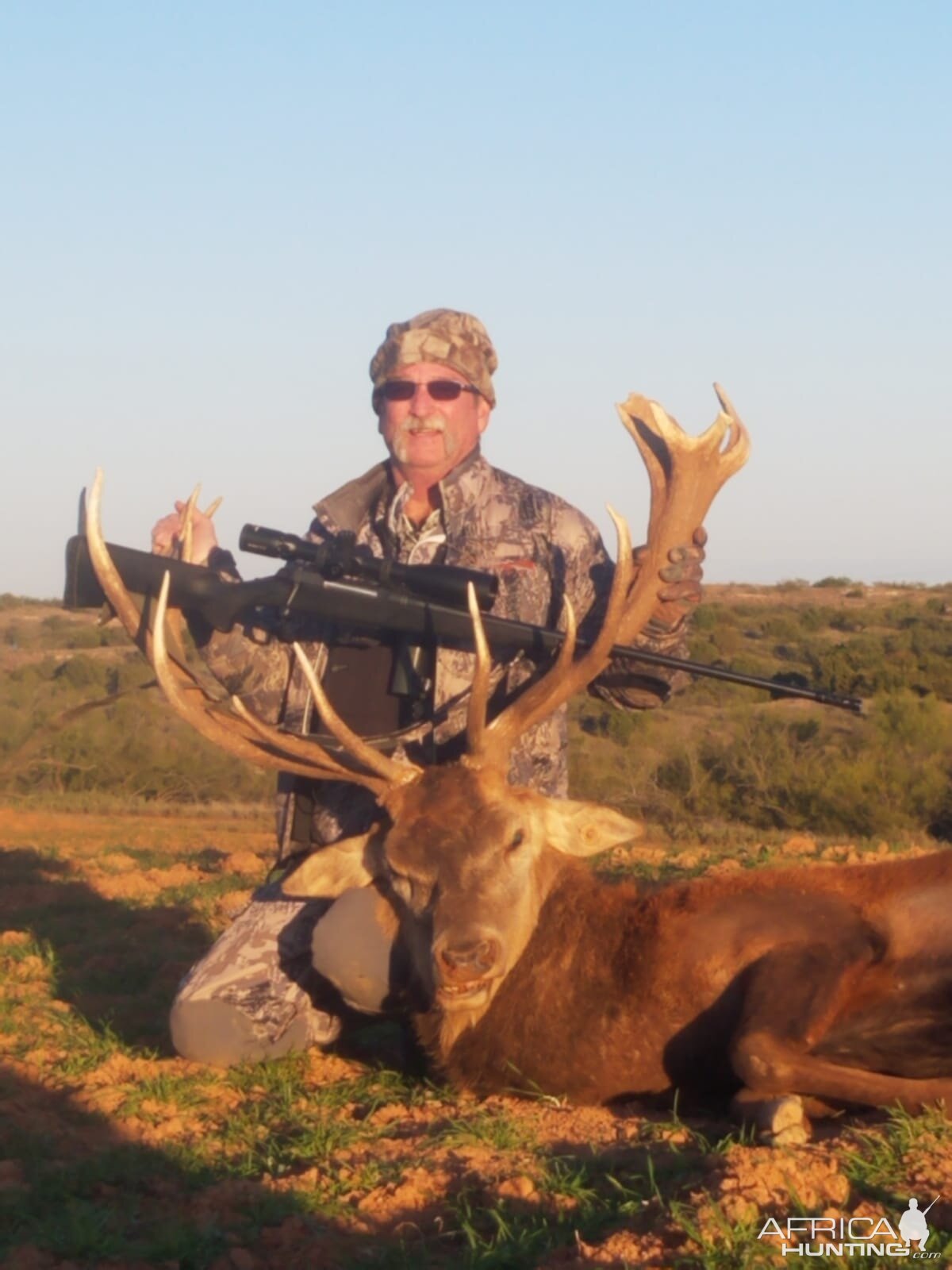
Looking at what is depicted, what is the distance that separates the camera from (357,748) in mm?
5699

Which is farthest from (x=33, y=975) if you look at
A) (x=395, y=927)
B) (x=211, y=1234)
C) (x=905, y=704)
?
(x=905, y=704)

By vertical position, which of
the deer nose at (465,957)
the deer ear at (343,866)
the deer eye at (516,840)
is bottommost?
the deer nose at (465,957)

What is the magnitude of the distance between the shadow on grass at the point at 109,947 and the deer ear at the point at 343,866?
1.07 metres

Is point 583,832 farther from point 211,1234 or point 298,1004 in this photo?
point 211,1234

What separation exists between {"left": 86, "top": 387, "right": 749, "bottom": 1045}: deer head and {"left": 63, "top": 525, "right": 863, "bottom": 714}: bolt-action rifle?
0.22m

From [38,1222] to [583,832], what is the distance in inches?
96.2

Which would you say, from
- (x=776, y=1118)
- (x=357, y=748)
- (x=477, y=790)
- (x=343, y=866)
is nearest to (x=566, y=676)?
(x=477, y=790)

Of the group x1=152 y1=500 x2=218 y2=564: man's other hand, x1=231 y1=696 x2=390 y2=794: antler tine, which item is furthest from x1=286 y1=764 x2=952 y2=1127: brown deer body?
x1=152 y1=500 x2=218 y2=564: man's other hand

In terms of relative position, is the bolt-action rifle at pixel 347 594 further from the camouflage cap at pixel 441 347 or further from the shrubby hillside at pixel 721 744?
the shrubby hillside at pixel 721 744

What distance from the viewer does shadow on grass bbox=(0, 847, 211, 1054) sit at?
7.07m

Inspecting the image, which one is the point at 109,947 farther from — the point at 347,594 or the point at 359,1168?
the point at 359,1168

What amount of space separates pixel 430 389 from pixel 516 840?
226cm

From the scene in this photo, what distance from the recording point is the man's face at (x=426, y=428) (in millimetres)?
6887

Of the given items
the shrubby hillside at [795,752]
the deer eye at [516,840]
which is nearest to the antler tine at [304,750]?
the deer eye at [516,840]
